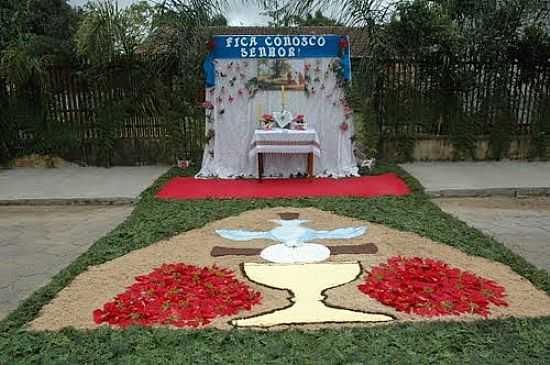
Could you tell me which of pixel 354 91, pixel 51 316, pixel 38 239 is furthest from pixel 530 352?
pixel 354 91

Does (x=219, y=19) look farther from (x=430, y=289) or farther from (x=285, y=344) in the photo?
(x=285, y=344)

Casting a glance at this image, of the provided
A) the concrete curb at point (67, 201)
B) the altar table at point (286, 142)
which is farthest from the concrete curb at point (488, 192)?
the concrete curb at point (67, 201)

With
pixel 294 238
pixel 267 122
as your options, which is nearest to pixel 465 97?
pixel 267 122

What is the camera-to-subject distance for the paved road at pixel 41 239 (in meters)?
3.56

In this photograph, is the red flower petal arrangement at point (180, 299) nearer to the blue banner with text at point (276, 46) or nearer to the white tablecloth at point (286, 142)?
the white tablecloth at point (286, 142)

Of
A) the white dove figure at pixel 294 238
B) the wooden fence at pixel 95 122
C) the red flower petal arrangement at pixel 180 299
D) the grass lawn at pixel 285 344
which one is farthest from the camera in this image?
the wooden fence at pixel 95 122

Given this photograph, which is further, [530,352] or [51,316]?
[51,316]

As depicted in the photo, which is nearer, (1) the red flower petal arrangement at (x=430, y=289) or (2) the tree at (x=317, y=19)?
(1) the red flower petal arrangement at (x=430, y=289)

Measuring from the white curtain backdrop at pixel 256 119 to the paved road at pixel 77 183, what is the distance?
99 cm

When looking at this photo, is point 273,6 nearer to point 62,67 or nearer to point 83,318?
point 83,318

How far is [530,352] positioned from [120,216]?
4.09 meters

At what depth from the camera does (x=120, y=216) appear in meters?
5.28

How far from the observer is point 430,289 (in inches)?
127

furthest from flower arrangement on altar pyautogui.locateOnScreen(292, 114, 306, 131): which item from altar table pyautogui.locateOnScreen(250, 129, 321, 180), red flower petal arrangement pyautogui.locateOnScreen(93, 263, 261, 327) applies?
red flower petal arrangement pyautogui.locateOnScreen(93, 263, 261, 327)
